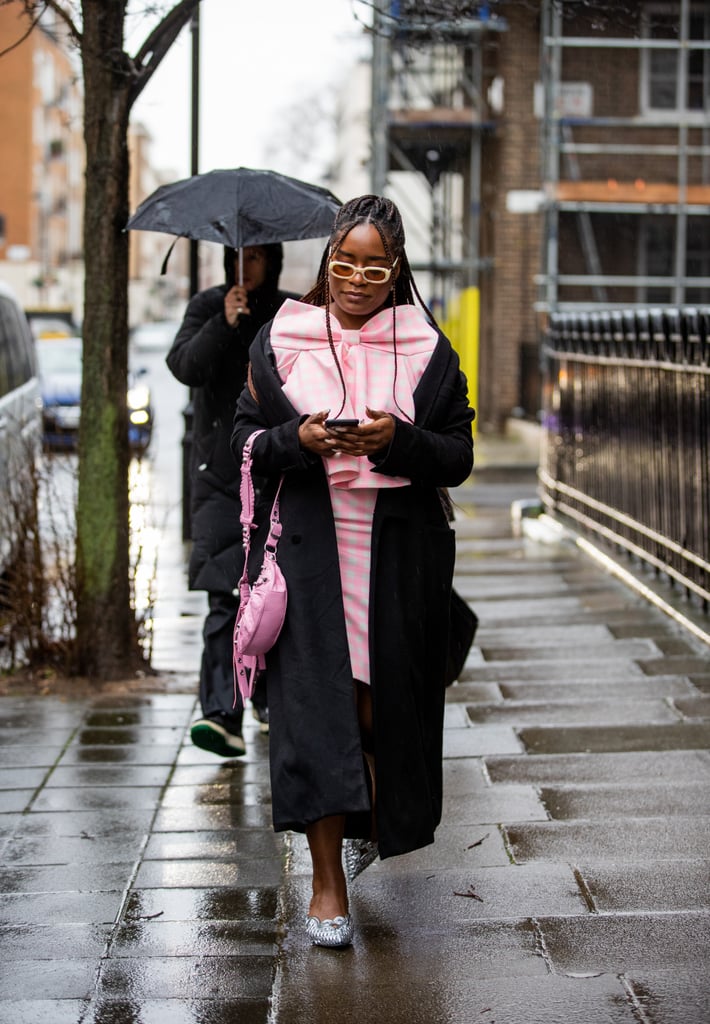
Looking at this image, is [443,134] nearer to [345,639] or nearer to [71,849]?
[71,849]

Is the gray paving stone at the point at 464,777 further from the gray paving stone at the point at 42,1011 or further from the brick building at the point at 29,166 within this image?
the brick building at the point at 29,166

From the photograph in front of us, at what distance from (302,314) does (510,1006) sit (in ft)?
6.06

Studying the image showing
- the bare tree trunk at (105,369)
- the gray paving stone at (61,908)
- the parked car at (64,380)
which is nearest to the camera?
the gray paving stone at (61,908)

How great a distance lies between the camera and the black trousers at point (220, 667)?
5605 millimetres

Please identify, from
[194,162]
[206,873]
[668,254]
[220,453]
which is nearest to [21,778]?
[206,873]

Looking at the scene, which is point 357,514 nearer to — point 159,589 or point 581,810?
point 581,810

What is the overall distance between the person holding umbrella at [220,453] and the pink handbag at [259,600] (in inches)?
57.9

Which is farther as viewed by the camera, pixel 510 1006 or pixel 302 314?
pixel 302 314

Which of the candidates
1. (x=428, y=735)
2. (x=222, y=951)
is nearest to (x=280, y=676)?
(x=428, y=735)

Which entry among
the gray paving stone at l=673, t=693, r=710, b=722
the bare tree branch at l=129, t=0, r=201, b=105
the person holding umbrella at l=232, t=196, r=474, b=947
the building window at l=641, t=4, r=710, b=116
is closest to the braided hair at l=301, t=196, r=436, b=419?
the person holding umbrella at l=232, t=196, r=474, b=947

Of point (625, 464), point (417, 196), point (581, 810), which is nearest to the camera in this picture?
point (581, 810)

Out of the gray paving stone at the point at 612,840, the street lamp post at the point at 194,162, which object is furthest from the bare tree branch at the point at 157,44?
the street lamp post at the point at 194,162

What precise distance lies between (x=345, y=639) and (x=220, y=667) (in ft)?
5.79

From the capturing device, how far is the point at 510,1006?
363 cm
